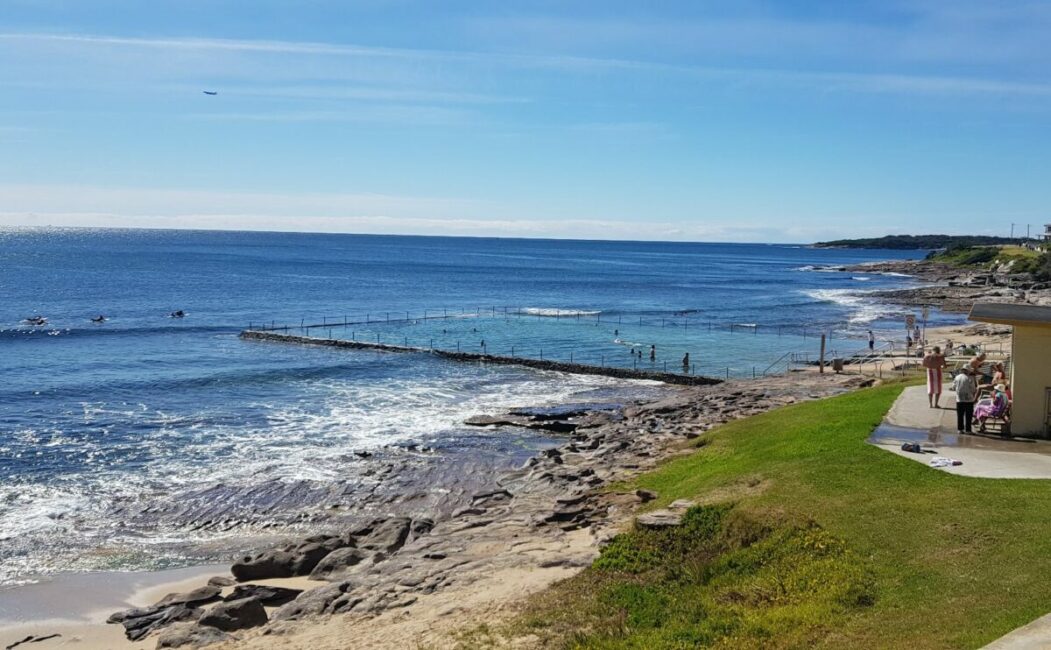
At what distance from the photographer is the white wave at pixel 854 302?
86.1m

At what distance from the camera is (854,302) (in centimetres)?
10406

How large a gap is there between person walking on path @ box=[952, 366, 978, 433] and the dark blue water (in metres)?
15.2

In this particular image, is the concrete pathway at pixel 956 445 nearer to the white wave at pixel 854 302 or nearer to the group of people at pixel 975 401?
the group of people at pixel 975 401

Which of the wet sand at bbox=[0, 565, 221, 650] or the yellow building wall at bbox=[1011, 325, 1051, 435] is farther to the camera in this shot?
the yellow building wall at bbox=[1011, 325, 1051, 435]

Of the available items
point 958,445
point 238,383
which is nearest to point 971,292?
point 238,383

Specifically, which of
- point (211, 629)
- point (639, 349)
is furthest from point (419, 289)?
point (211, 629)

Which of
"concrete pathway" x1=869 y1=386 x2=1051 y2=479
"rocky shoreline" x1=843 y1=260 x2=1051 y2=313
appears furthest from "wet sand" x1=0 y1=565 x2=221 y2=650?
"rocky shoreline" x1=843 y1=260 x2=1051 y2=313

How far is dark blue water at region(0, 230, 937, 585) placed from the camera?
2669cm

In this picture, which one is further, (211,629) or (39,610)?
(39,610)

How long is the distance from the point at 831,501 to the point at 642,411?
2222 cm

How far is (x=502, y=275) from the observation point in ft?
521

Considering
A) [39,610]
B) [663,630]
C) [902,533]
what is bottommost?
[39,610]

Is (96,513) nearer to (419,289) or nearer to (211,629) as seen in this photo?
(211,629)

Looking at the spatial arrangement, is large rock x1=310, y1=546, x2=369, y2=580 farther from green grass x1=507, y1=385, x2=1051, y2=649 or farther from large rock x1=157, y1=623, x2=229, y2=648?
green grass x1=507, y1=385, x2=1051, y2=649
